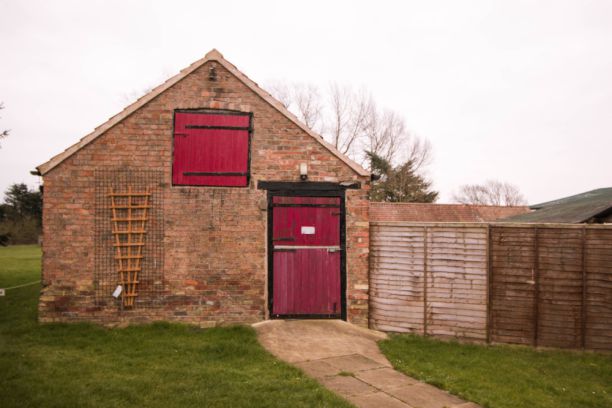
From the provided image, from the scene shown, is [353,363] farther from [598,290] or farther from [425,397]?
[598,290]

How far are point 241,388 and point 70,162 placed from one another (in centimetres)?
567

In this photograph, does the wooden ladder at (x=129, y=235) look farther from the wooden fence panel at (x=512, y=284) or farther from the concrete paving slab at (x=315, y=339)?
the wooden fence panel at (x=512, y=284)

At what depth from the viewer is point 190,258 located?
8.12 metres

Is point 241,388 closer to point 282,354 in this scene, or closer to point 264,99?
point 282,354

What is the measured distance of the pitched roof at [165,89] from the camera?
26.1 ft

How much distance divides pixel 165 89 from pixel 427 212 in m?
22.1

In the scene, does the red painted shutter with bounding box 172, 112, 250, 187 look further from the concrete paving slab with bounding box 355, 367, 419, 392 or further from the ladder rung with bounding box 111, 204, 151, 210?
the concrete paving slab with bounding box 355, 367, 419, 392

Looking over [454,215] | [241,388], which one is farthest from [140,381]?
[454,215]

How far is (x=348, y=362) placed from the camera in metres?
6.42

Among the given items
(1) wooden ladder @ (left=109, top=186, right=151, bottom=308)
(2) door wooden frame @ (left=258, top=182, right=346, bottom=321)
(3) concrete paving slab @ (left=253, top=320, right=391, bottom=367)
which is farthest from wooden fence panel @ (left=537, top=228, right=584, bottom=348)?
(1) wooden ladder @ (left=109, top=186, right=151, bottom=308)

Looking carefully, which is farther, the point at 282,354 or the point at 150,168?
the point at 150,168

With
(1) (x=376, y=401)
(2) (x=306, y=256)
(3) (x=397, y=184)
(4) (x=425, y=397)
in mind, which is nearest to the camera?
(1) (x=376, y=401)

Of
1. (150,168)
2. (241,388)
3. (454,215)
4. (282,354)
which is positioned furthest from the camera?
(454,215)

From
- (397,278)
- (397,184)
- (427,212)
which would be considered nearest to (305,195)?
(397,278)
